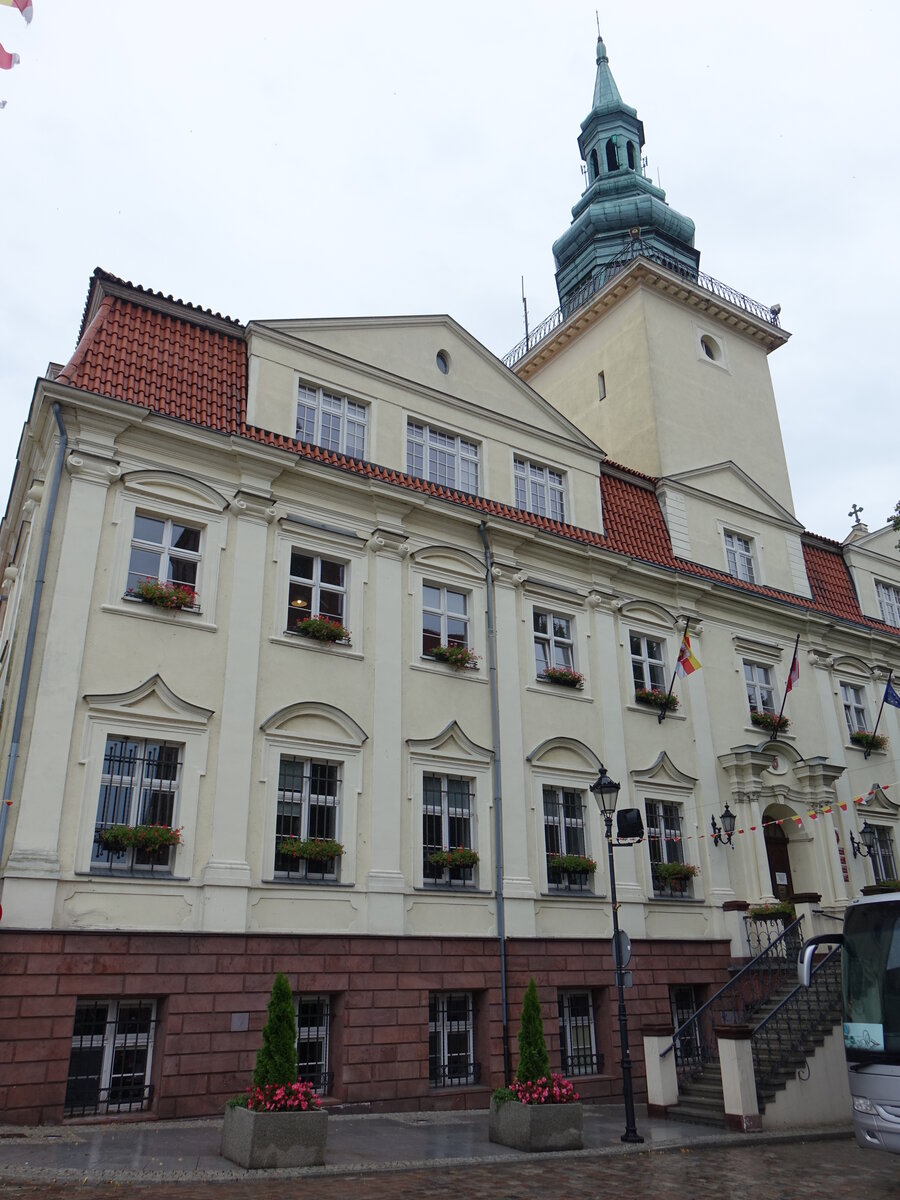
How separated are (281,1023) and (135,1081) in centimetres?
448

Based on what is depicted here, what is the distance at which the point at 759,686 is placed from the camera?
26.5 meters

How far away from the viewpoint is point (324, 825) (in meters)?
17.9

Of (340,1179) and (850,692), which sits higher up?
(850,692)

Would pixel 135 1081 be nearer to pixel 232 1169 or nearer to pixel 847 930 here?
pixel 232 1169

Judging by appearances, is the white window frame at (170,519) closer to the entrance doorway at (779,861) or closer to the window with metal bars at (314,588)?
the window with metal bars at (314,588)

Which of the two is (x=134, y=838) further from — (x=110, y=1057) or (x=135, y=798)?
(x=110, y=1057)

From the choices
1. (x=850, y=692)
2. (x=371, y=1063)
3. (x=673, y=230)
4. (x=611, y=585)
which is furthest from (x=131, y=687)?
(x=673, y=230)

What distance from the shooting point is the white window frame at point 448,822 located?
1888 cm

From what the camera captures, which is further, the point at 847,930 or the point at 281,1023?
the point at 847,930

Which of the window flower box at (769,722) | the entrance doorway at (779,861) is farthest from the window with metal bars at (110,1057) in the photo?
the window flower box at (769,722)

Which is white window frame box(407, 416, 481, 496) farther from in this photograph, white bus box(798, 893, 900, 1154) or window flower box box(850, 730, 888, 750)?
window flower box box(850, 730, 888, 750)

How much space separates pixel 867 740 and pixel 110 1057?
21.5 meters

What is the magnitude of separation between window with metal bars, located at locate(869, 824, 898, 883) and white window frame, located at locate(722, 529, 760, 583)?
25.0ft

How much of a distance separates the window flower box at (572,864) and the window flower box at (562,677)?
3.77 meters
